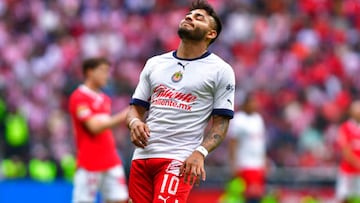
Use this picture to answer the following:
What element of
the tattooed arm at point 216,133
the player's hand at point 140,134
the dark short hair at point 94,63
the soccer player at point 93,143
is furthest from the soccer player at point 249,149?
the player's hand at point 140,134

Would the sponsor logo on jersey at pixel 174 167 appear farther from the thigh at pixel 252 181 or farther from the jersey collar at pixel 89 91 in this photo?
the thigh at pixel 252 181

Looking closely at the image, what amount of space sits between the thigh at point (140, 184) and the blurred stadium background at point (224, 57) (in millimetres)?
9367

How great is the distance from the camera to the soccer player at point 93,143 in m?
11.4

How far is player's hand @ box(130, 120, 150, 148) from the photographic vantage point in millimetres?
7434

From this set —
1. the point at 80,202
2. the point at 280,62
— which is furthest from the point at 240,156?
the point at 280,62

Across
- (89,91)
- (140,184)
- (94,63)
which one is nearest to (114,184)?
(89,91)

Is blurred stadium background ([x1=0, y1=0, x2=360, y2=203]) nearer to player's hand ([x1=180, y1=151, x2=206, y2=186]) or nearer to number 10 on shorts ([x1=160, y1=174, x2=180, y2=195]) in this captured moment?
number 10 on shorts ([x1=160, y1=174, x2=180, y2=195])

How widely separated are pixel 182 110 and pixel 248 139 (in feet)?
25.9

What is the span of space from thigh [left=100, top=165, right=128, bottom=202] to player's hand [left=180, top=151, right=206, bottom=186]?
4312 mm

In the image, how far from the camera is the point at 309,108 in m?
21.0

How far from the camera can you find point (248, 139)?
15508mm

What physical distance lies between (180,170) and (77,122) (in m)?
4.12

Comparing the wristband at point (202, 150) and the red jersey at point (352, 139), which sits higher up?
the red jersey at point (352, 139)

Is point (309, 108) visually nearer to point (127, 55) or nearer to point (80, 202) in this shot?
point (127, 55)
